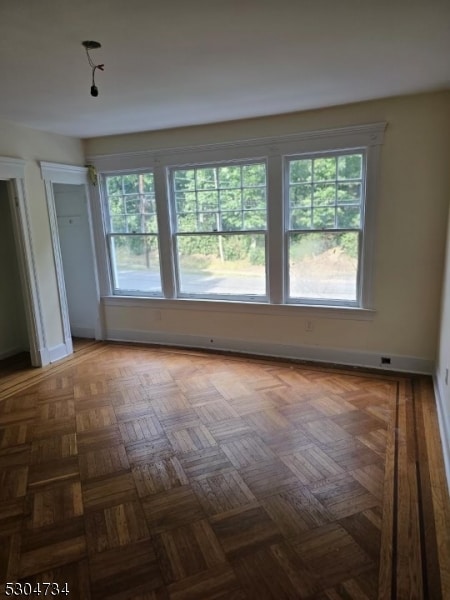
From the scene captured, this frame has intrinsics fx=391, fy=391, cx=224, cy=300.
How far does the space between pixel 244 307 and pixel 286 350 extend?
0.65m

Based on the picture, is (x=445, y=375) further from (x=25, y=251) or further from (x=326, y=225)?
(x=25, y=251)

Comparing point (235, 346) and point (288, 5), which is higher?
point (288, 5)

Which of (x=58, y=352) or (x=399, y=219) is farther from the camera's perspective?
(x=58, y=352)

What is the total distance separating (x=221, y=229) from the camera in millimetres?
4266

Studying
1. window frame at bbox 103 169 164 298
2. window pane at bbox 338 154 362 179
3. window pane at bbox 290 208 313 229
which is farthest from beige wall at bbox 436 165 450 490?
window frame at bbox 103 169 164 298

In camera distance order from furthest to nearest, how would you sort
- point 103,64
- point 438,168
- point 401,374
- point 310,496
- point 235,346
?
point 235,346
point 401,374
point 438,168
point 103,64
point 310,496

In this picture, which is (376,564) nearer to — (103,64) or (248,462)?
(248,462)

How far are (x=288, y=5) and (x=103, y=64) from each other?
1.19 meters

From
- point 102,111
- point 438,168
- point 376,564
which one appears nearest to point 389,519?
point 376,564

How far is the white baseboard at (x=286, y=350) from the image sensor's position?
12.1 ft

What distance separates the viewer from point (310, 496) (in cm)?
210

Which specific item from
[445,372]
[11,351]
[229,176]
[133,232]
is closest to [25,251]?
[133,232]

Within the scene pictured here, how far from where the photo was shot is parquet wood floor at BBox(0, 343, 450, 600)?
65.3 inches

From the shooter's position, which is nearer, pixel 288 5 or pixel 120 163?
pixel 288 5
